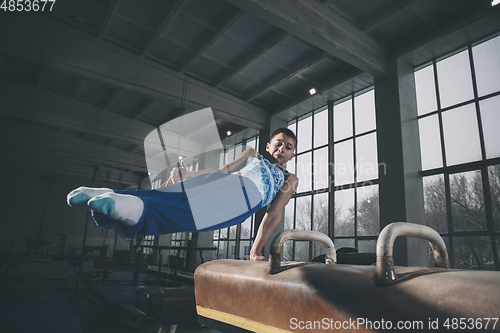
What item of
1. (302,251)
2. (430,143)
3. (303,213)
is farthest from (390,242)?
(303,213)

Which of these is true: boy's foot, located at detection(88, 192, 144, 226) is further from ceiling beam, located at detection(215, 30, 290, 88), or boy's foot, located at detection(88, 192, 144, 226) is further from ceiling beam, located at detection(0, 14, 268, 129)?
ceiling beam, located at detection(215, 30, 290, 88)

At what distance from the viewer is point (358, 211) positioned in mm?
6777

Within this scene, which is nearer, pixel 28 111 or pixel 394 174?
pixel 394 174

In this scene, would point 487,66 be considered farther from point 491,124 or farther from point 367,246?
point 367,246

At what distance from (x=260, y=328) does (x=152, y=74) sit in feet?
24.3

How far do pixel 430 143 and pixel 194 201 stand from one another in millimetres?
5973

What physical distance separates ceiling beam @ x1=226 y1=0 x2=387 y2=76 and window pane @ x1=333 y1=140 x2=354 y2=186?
183 cm

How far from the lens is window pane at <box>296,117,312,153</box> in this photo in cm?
865

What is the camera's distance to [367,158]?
6828 mm

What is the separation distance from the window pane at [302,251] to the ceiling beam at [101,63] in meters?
4.09

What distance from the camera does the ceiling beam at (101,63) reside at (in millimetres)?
5957

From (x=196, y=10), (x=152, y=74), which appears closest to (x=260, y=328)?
(x=196, y=10)

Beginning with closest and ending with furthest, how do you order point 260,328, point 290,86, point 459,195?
1. point 260,328
2. point 459,195
3. point 290,86

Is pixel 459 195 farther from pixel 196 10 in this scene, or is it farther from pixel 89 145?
pixel 89 145
